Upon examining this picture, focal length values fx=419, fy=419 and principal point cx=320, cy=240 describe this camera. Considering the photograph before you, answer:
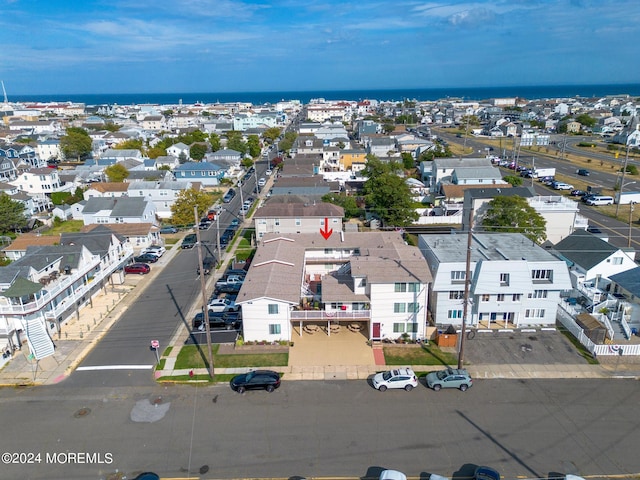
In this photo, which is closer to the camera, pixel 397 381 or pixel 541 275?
pixel 397 381

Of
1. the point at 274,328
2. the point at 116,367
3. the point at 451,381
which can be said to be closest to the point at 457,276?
the point at 451,381

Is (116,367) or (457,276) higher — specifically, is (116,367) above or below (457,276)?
below

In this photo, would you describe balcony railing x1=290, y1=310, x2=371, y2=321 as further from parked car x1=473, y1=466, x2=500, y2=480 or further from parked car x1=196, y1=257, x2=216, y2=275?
parked car x1=196, y1=257, x2=216, y2=275

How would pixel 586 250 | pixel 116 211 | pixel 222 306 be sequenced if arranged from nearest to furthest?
pixel 222 306 → pixel 586 250 → pixel 116 211

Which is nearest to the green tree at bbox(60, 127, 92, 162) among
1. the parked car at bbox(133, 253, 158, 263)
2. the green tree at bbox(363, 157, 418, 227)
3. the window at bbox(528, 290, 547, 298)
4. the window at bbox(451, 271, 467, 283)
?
the parked car at bbox(133, 253, 158, 263)

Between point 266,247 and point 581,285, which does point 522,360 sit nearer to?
point 581,285

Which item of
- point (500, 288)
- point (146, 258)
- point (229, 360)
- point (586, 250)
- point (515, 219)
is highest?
point (515, 219)

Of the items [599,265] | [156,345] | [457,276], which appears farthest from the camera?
[599,265]

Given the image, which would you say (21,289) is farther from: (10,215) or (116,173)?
(116,173)
